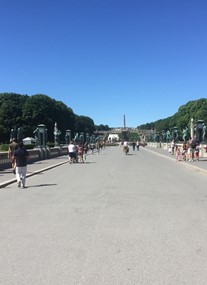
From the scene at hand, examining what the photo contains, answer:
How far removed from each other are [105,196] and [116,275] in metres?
8.18

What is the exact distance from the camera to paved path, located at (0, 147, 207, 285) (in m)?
5.83

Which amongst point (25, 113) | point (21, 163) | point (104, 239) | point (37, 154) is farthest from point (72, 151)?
point (25, 113)

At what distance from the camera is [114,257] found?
6.66 metres

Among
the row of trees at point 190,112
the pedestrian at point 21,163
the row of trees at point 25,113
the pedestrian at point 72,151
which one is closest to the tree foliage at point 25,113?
the row of trees at point 25,113

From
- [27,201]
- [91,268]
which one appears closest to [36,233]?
[91,268]

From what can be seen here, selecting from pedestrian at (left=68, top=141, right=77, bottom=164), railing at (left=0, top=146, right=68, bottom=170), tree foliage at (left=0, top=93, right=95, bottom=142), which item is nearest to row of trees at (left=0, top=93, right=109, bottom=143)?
tree foliage at (left=0, top=93, right=95, bottom=142)

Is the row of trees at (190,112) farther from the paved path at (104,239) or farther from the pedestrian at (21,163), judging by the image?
the paved path at (104,239)

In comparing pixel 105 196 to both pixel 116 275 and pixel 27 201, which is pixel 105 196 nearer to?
pixel 27 201

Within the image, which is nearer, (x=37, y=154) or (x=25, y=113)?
(x=37, y=154)

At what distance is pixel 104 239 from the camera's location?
785cm

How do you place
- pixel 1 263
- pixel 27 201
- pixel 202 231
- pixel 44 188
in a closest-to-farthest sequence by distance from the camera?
pixel 1 263, pixel 202 231, pixel 27 201, pixel 44 188

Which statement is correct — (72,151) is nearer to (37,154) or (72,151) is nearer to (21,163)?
(37,154)

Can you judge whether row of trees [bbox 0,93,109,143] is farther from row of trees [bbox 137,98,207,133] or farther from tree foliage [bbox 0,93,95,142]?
row of trees [bbox 137,98,207,133]

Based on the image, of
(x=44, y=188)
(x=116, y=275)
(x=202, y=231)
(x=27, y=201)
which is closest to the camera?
(x=116, y=275)
